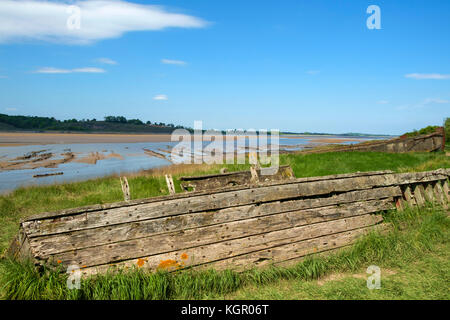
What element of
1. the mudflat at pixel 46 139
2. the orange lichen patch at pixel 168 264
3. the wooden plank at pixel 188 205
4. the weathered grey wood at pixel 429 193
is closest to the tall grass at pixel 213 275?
the orange lichen patch at pixel 168 264

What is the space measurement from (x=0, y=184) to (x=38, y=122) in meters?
123

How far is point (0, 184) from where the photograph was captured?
18.0 meters

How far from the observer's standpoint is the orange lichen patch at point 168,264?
457 cm

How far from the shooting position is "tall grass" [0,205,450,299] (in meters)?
3.97

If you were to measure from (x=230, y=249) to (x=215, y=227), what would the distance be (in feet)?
1.37

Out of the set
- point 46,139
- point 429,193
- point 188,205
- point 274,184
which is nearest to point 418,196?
point 429,193

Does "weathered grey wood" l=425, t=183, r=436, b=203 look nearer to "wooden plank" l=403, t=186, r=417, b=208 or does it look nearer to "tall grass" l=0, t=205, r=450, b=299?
"wooden plank" l=403, t=186, r=417, b=208

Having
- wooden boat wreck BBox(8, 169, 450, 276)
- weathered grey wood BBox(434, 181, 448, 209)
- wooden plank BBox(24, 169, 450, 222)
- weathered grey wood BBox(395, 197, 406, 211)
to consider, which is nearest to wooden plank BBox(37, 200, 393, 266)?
wooden boat wreck BBox(8, 169, 450, 276)

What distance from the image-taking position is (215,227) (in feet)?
16.1

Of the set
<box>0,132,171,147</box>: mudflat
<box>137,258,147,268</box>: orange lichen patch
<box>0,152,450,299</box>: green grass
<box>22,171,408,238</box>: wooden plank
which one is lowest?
<box>0,152,450,299</box>: green grass

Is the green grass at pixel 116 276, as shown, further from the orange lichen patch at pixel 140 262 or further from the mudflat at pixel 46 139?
the mudflat at pixel 46 139

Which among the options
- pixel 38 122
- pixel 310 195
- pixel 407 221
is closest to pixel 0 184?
pixel 310 195

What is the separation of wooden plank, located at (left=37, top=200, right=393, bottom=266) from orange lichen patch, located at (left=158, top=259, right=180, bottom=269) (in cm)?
15
